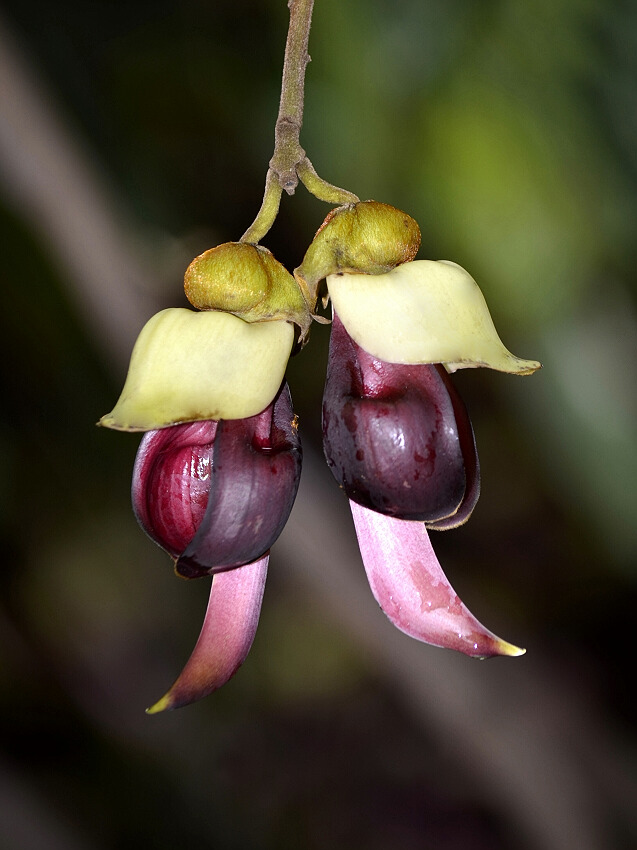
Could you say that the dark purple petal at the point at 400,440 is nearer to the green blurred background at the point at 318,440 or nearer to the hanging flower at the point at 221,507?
the hanging flower at the point at 221,507

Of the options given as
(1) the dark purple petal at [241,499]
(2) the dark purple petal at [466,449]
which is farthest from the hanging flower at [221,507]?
(2) the dark purple petal at [466,449]

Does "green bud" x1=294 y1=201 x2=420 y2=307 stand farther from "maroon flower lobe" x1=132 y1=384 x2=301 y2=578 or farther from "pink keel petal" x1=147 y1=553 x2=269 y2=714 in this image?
"pink keel petal" x1=147 y1=553 x2=269 y2=714

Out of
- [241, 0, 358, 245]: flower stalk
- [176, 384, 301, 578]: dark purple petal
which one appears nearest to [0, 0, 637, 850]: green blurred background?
[241, 0, 358, 245]: flower stalk

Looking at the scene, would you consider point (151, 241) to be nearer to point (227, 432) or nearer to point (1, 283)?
point (1, 283)

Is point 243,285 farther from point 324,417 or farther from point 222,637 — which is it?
point 222,637

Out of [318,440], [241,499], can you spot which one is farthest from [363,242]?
[318,440]

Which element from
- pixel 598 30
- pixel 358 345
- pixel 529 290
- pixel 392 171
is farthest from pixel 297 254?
pixel 358 345

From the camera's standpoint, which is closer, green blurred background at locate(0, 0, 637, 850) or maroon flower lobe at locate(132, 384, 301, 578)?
Result: maroon flower lobe at locate(132, 384, 301, 578)

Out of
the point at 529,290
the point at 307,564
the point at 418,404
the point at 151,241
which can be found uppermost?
the point at 151,241

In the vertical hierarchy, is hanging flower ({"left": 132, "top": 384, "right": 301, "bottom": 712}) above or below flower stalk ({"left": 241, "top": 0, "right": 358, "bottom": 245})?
below
